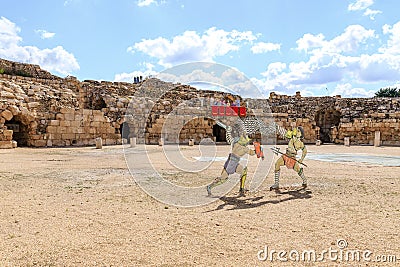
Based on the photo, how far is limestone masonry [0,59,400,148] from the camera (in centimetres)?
1599

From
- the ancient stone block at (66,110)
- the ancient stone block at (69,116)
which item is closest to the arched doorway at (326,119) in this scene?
the ancient stone block at (69,116)

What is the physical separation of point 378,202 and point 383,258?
249cm

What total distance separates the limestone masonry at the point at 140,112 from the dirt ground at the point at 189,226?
10.6 meters

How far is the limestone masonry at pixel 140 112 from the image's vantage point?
16.0 metres

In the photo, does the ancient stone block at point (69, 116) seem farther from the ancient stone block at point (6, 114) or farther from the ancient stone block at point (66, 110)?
the ancient stone block at point (6, 114)

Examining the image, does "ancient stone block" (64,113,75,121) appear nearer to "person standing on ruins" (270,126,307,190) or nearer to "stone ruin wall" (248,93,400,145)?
"person standing on ruins" (270,126,307,190)

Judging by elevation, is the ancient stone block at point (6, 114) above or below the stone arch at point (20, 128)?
above

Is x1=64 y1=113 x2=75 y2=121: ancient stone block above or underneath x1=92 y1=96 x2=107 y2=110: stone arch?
underneath

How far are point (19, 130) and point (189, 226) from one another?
15312 millimetres

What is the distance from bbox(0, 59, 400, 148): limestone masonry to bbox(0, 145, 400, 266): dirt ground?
10.6m

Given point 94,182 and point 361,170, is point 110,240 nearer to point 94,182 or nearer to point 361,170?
point 94,182

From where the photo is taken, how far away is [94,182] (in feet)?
22.2

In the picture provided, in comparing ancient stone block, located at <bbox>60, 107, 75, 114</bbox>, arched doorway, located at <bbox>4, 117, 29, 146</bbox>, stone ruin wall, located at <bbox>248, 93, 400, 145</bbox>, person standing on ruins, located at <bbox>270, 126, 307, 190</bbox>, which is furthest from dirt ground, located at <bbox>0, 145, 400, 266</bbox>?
stone ruin wall, located at <bbox>248, 93, 400, 145</bbox>

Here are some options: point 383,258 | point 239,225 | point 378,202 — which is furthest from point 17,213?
point 378,202
